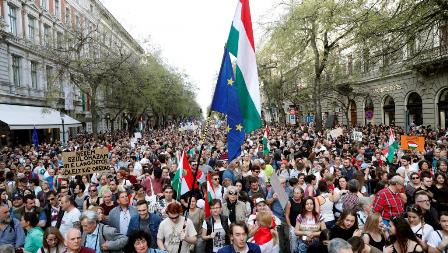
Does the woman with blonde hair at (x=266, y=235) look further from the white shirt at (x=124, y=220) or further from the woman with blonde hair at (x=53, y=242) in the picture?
the woman with blonde hair at (x=53, y=242)

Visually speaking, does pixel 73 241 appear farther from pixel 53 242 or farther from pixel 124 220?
pixel 124 220

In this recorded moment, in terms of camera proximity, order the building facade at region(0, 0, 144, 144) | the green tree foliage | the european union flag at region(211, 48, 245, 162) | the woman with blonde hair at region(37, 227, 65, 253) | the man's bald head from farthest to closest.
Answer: the building facade at region(0, 0, 144, 144)
the green tree foliage
the european union flag at region(211, 48, 245, 162)
the woman with blonde hair at region(37, 227, 65, 253)
the man's bald head

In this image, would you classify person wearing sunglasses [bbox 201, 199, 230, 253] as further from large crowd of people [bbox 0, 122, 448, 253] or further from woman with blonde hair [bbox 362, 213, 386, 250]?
woman with blonde hair [bbox 362, 213, 386, 250]

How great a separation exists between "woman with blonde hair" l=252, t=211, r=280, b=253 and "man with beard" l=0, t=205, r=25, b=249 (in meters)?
3.47

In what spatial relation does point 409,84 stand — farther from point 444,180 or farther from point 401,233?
point 401,233

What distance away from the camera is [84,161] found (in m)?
10.7

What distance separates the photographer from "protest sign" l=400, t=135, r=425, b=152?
13.4 meters

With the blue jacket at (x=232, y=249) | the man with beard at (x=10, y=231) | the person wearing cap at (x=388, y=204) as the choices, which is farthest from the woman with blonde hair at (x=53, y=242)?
the person wearing cap at (x=388, y=204)

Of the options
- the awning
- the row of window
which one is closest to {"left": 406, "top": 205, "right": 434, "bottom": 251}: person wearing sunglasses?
the awning

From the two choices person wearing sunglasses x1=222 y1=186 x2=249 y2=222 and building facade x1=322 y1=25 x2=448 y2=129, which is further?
building facade x1=322 y1=25 x2=448 y2=129

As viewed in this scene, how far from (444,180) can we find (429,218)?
1865 mm

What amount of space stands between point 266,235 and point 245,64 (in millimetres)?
2326

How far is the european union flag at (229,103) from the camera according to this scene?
5.46m

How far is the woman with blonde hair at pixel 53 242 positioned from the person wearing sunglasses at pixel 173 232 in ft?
4.04
